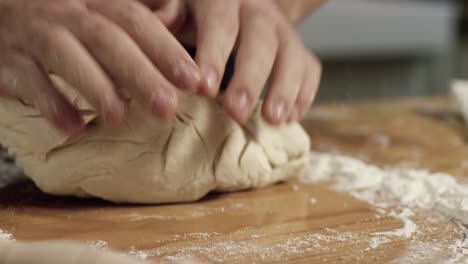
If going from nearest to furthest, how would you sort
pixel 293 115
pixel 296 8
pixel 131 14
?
pixel 131 14 → pixel 293 115 → pixel 296 8

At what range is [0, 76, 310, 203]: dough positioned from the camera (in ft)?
2.58

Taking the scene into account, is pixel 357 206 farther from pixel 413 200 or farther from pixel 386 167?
pixel 386 167

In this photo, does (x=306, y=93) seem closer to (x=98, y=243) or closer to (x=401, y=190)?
(x=401, y=190)

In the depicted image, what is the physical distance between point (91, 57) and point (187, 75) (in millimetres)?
124

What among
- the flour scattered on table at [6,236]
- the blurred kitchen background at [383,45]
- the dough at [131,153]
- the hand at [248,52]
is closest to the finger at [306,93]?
the hand at [248,52]

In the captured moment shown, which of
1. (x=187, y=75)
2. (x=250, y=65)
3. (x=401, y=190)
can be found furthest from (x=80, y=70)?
(x=401, y=190)

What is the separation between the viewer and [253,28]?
0.88m

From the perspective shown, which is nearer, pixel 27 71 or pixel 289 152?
pixel 27 71

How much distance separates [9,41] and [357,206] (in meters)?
0.53

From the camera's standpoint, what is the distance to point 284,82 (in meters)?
0.86

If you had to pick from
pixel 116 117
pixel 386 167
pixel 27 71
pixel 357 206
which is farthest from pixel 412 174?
pixel 27 71

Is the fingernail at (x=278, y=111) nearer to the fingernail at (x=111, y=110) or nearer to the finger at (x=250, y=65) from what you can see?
the finger at (x=250, y=65)

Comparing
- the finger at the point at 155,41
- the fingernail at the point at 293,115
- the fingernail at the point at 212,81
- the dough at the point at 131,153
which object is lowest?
the dough at the point at 131,153

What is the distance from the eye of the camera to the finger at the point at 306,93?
2.93 feet
